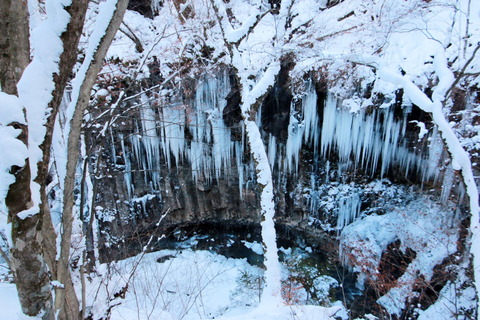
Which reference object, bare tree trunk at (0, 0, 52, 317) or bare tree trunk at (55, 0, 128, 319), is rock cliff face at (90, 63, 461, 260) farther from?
bare tree trunk at (0, 0, 52, 317)

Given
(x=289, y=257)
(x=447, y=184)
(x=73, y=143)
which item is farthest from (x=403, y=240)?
(x=73, y=143)

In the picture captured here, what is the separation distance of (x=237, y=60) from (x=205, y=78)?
356 cm

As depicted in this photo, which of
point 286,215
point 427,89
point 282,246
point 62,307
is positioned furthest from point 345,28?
A: point 62,307

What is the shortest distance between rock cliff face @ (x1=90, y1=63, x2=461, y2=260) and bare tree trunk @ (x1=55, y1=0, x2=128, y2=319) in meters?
4.97

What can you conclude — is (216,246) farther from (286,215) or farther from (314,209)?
(314,209)

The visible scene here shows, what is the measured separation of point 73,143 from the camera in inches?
66.8

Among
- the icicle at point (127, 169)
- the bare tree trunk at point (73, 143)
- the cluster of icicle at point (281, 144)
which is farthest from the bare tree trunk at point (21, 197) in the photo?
the icicle at point (127, 169)

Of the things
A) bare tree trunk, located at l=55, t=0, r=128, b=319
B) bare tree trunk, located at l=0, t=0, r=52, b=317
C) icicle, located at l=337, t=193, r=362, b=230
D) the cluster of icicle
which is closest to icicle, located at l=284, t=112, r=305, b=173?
the cluster of icicle

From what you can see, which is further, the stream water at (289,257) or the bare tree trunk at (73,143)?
the stream water at (289,257)

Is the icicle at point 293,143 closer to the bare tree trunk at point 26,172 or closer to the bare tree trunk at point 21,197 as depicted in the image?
the bare tree trunk at point 26,172

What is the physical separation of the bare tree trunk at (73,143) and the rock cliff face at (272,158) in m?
4.97

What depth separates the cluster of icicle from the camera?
697 cm

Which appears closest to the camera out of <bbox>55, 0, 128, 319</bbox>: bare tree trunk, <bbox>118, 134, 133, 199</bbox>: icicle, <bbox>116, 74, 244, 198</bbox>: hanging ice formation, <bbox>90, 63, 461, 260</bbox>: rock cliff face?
<bbox>55, 0, 128, 319</bbox>: bare tree trunk

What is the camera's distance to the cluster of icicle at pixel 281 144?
6.97 meters
